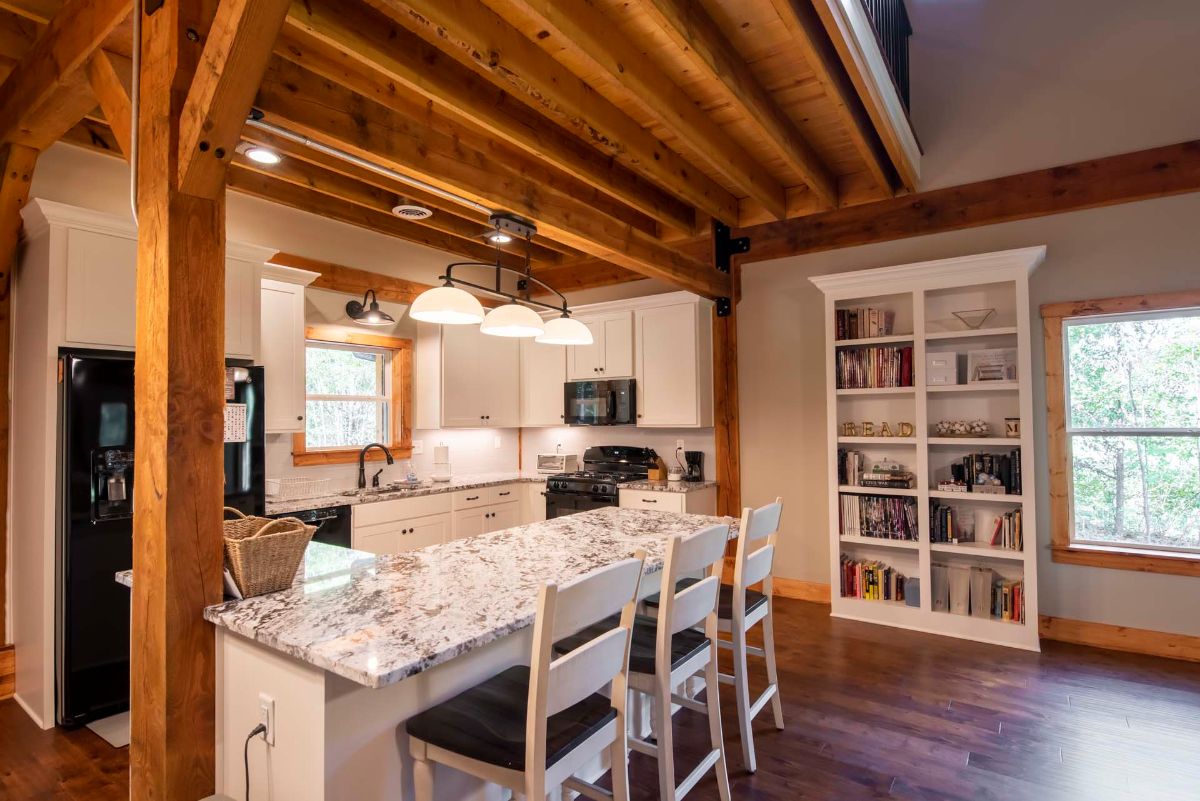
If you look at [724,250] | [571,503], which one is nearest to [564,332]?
[571,503]

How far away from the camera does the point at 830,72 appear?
2750 mm

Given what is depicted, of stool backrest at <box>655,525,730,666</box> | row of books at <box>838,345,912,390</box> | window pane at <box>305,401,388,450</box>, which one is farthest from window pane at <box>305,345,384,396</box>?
row of books at <box>838,345,912,390</box>

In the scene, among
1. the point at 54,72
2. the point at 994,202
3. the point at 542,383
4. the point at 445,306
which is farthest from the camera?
the point at 542,383

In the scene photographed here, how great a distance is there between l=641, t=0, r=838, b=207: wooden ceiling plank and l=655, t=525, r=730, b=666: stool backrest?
1.88 m

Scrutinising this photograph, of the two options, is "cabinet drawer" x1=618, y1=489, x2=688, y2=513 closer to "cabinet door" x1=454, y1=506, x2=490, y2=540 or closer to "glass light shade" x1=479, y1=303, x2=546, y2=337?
"cabinet door" x1=454, y1=506, x2=490, y2=540

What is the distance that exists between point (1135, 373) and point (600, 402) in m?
3.62

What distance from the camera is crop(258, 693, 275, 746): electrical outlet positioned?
1.56 metres

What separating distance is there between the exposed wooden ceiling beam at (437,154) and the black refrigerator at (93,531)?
1.52 metres

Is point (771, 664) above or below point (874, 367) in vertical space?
below

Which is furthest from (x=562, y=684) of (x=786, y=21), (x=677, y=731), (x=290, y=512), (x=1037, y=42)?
(x=1037, y=42)

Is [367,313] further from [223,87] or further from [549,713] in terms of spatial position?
[549,713]

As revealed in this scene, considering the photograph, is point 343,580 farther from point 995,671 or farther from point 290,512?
point 995,671

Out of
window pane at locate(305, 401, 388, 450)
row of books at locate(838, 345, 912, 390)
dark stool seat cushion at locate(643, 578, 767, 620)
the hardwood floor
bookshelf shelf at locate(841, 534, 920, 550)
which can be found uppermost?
row of books at locate(838, 345, 912, 390)

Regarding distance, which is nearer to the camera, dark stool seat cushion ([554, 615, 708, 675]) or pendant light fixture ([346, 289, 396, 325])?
dark stool seat cushion ([554, 615, 708, 675])
